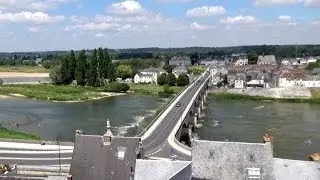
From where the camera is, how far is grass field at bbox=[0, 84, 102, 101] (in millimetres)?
116350

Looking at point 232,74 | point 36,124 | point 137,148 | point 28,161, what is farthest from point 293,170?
point 232,74

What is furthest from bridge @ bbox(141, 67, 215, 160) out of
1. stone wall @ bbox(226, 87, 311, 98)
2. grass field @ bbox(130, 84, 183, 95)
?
grass field @ bbox(130, 84, 183, 95)

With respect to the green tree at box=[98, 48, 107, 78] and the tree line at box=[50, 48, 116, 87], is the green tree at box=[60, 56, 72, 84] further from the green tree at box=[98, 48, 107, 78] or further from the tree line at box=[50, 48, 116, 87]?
the green tree at box=[98, 48, 107, 78]

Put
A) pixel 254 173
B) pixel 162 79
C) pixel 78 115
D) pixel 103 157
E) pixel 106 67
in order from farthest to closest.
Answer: pixel 162 79
pixel 106 67
pixel 78 115
pixel 103 157
pixel 254 173

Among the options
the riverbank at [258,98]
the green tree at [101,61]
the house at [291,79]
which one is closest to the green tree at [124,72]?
the green tree at [101,61]

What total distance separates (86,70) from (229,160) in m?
116

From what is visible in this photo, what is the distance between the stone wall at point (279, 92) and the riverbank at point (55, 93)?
110ft

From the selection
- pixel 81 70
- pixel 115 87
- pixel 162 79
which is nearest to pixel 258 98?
pixel 162 79

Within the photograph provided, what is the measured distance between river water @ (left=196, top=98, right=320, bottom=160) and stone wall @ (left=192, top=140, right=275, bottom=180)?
30734mm

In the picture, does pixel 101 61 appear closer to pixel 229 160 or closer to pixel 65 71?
pixel 65 71

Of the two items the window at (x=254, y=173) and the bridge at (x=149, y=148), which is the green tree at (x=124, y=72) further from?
the window at (x=254, y=173)

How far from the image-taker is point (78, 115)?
90.9 m

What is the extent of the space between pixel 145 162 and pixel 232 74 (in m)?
135

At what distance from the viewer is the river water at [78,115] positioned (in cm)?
7400
